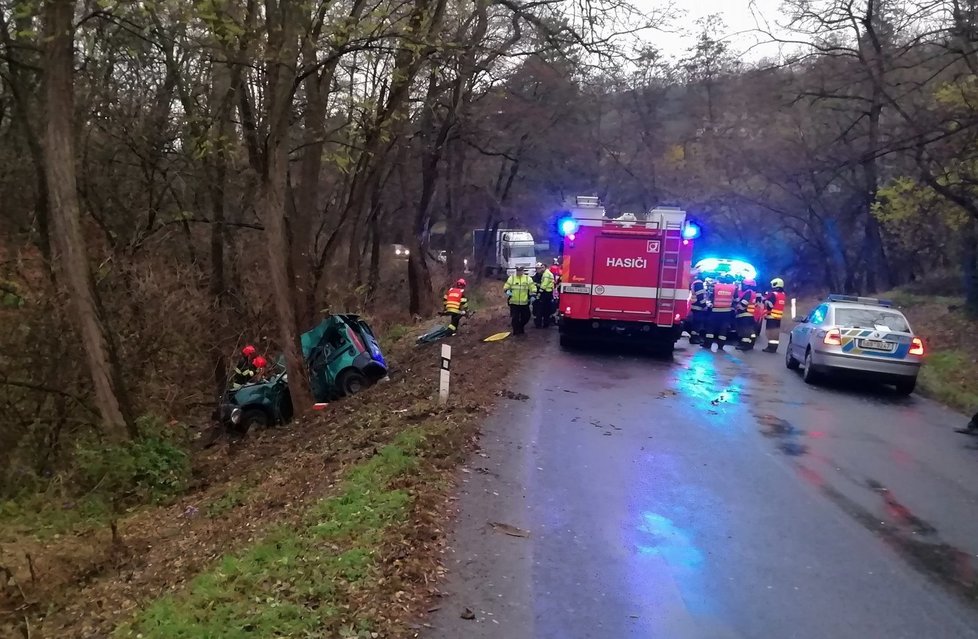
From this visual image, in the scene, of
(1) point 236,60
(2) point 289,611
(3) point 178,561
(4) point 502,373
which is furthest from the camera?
(4) point 502,373

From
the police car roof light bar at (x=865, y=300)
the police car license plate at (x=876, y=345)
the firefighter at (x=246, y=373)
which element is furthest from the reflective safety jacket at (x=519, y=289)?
the police car license plate at (x=876, y=345)

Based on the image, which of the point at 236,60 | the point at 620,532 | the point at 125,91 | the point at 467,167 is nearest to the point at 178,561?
the point at 620,532

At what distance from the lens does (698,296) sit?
20.9 meters

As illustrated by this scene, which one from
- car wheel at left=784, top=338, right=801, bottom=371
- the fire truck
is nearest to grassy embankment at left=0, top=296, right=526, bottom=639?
the fire truck

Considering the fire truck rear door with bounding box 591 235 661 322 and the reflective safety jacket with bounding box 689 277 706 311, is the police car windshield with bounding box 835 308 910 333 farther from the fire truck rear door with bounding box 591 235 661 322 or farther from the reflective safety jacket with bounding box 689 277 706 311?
the reflective safety jacket with bounding box 689 277 706 311

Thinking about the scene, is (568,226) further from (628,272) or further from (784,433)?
(784,433)

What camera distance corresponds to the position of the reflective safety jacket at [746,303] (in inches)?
799

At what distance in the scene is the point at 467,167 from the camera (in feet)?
127

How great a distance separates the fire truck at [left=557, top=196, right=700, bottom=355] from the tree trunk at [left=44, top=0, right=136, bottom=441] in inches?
353

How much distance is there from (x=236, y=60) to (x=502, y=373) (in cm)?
634

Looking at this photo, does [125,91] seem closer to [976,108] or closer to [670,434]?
[670,434]

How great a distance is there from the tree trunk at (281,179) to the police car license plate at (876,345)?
937 centimetres

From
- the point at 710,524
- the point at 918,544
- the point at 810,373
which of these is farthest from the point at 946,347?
the point at 710,524

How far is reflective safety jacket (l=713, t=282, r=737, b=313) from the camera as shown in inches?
806
